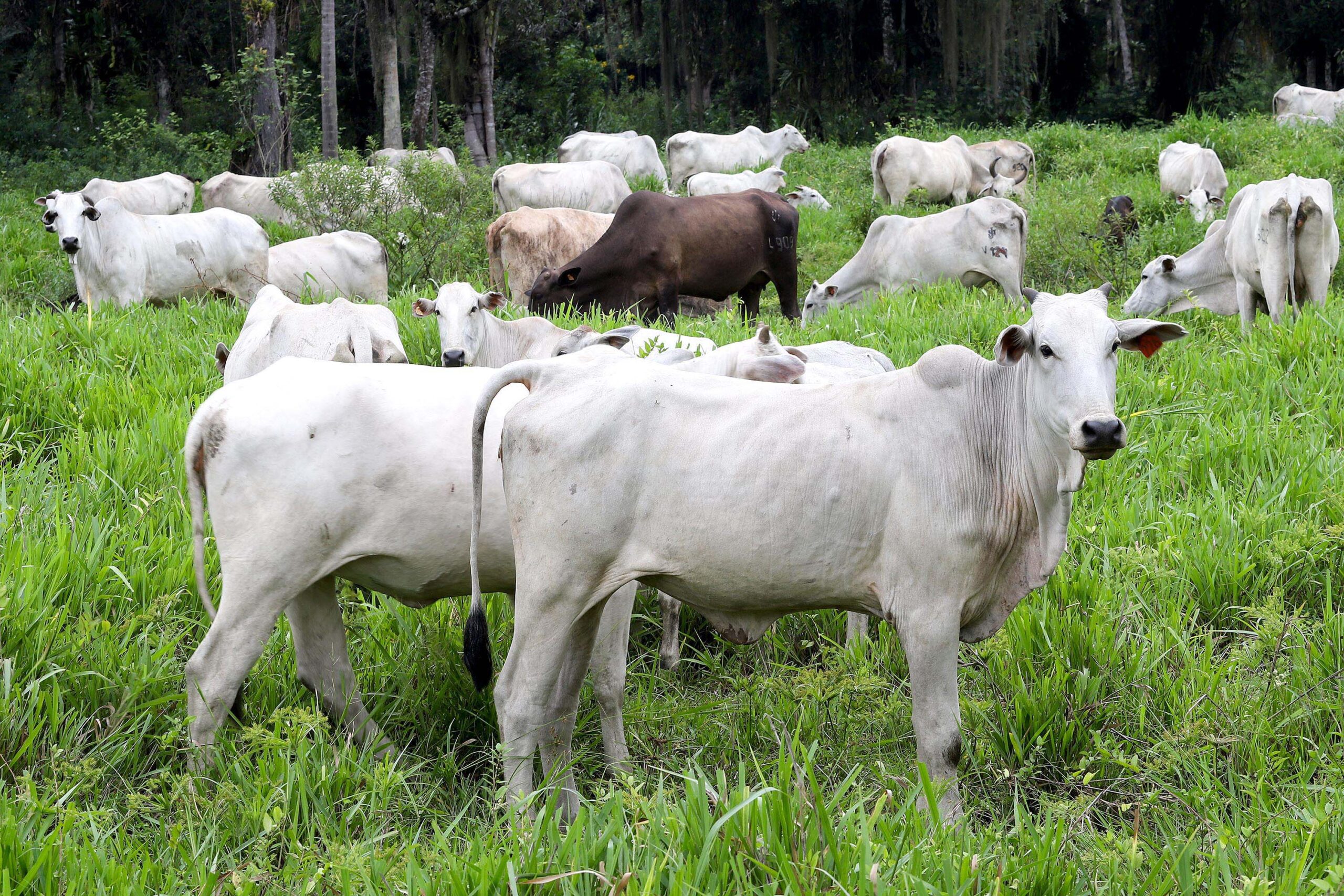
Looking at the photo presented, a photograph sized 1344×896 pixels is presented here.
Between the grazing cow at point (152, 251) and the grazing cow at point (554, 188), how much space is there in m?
5.44

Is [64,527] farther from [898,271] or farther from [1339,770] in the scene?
[898,271]

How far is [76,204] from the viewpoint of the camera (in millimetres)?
10664

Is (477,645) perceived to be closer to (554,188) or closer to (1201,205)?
(1201,205)

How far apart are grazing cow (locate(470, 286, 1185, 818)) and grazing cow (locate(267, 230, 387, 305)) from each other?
8163 millimetres

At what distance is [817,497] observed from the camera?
3465mm

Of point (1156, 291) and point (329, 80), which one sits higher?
point (329, 80)

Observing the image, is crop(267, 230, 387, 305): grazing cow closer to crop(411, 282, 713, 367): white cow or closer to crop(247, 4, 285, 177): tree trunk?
crop(411, 282, 713, 367): white cow

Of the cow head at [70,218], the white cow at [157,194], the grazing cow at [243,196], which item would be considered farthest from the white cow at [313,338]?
the white cow at [157,194]

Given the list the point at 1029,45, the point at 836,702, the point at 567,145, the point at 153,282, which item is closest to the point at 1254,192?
the point at 836,702

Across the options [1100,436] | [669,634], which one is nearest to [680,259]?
[669,634]

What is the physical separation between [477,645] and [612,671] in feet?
2.01

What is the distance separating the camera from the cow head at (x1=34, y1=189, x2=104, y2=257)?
10445 mm

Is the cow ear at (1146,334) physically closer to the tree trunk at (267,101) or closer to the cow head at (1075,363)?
the cow head at (1075,363)

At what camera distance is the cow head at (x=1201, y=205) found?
A: 42.4 feet
